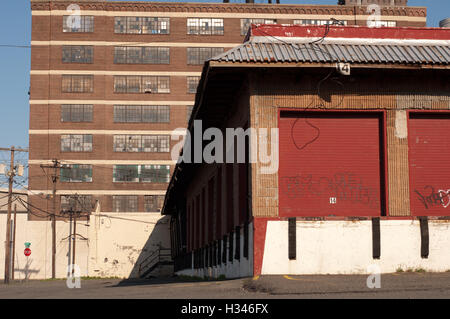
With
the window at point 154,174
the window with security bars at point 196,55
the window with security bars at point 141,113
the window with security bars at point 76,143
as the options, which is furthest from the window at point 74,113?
the window with security bars at point 196,55

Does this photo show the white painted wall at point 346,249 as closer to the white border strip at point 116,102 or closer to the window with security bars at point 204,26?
the white border strip at point 116,102

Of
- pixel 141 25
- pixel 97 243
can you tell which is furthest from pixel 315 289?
pixel 141 25

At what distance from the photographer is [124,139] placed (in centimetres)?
7488

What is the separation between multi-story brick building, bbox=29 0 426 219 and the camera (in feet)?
243

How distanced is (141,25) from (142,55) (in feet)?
11.0

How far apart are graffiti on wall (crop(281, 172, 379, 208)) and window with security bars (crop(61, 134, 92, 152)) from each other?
197ft

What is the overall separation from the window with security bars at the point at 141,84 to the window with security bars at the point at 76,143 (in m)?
6.31

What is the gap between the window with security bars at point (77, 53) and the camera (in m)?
75.6

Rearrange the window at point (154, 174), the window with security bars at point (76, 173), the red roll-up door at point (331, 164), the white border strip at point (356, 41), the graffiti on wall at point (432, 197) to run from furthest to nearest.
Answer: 1. the window at point (154, 174)
2. the window with security bars at point (76, 173)
3. the white border strip at point (356, 41)
4. the graffiti on wall at point (432, 197)
5. the red roll-up door at point (331, 164)

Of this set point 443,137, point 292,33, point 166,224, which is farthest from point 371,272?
point 166,224

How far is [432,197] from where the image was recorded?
17047 millimetres

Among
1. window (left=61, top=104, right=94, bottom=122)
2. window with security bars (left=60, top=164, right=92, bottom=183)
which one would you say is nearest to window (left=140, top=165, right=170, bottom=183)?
window with security bars (left=60, top=164, right=92, bottom=183)
